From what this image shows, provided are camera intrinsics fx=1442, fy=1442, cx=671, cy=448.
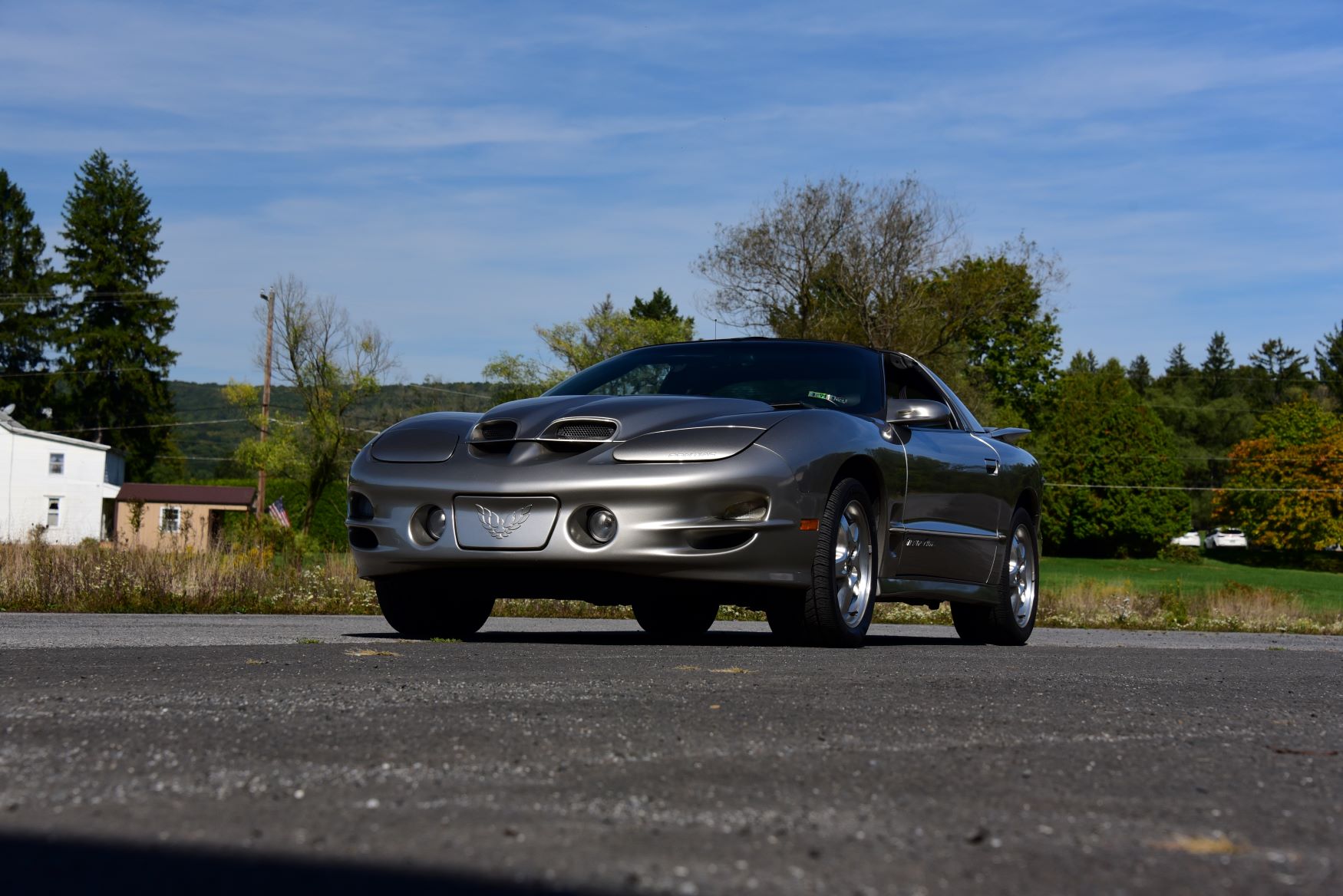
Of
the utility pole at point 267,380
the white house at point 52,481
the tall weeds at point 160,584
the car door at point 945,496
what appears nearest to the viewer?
the car door at point 945,496

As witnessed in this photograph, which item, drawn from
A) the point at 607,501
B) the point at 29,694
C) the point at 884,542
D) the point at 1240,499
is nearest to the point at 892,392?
the point at 884,542

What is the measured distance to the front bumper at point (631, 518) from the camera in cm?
615

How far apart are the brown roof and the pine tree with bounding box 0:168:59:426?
621cm

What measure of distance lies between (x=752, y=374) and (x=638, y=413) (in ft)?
3.98

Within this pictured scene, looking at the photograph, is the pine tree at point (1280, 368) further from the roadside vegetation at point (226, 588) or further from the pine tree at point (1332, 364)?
the roadside vegetation at point (226, 588)

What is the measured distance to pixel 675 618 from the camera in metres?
8.66

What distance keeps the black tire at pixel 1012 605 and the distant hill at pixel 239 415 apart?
19199 millimetres

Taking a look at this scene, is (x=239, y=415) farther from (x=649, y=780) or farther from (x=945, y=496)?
(x=649, y=780)

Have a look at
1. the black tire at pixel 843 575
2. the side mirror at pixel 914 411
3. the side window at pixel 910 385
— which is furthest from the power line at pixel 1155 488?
the black tire at pixel 843 575

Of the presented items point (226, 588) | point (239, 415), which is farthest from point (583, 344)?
point (226, 588)

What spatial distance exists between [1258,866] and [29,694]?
10.7ft

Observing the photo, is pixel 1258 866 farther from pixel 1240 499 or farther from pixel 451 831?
pixel 1240 499

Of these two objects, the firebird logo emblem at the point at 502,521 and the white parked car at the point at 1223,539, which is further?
the white parked car at the point at 1223,539

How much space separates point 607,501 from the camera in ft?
20.1
